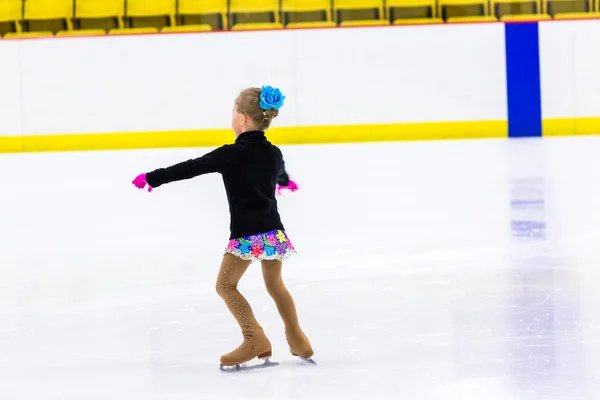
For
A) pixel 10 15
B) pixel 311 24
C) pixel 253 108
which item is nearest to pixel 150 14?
pixel 10 15

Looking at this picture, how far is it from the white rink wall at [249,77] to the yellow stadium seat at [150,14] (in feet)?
2.68

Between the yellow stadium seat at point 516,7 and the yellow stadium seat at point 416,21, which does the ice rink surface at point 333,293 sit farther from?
the yellow stadium seat at point 516,7

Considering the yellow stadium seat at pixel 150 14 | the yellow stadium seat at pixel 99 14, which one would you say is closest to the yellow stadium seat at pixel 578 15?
the yellow stadium seat at pixel 150 14

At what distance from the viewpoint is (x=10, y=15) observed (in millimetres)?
12883

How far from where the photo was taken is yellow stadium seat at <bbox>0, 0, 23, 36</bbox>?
12.8m

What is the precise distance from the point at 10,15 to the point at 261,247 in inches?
438

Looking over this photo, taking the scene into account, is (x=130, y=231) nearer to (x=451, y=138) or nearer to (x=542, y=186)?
(x=542, y=186)

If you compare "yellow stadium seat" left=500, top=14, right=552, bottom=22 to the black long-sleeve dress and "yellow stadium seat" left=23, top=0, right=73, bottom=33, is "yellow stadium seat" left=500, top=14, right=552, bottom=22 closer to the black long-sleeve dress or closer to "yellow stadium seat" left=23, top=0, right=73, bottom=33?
"yellow stadium seat" left=23, top=0, right=73, bottom=33

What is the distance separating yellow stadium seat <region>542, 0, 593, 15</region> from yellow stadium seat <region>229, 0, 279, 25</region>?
3212 mm

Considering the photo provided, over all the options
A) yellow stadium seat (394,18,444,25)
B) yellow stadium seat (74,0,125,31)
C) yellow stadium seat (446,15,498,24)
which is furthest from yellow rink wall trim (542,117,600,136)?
yellow stadium seat (74,0,125,31)

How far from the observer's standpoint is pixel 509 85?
1217 cm

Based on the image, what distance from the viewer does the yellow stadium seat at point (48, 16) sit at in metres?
12.9

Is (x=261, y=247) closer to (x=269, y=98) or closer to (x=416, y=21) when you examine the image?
(x=269, y=98)

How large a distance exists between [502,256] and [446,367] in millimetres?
1732
